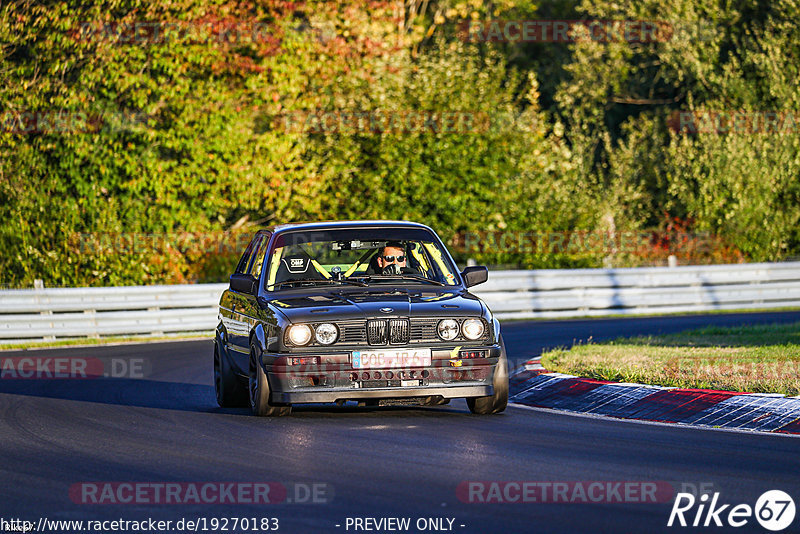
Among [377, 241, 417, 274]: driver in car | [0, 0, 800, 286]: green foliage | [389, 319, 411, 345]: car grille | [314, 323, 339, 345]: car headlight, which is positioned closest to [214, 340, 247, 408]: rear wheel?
[377, 241, 417, 274]: driver in car

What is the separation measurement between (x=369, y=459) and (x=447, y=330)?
231 cm

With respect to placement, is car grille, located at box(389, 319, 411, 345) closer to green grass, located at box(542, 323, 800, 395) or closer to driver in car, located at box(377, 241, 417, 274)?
driver in car, located at box(377, 241, 417, 274)

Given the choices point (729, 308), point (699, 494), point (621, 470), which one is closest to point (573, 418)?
point (621, 470)

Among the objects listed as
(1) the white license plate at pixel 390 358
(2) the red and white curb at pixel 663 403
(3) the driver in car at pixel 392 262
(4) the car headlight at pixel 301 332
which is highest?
(3) the driver in car at pixel 392 262

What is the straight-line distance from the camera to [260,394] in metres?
10.9

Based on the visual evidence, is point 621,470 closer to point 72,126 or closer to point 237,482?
point 237,482

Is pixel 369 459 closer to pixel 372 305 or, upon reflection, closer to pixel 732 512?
pixel 372 305

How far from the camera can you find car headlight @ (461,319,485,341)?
10.8 meters

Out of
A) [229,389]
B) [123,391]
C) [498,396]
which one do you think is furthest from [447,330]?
[123,391]

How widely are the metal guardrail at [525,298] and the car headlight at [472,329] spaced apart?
43.7 feet

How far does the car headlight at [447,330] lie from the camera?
10781 millimetres

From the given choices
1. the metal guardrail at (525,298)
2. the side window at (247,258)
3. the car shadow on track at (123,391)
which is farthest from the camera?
the metal guardrail at (525,298)

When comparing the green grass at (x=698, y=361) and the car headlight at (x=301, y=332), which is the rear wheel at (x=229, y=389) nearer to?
the car headlight at (x=301, y=332)

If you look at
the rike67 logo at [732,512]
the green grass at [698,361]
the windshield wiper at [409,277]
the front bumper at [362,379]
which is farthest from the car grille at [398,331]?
the rike67 logo at [732,512]
